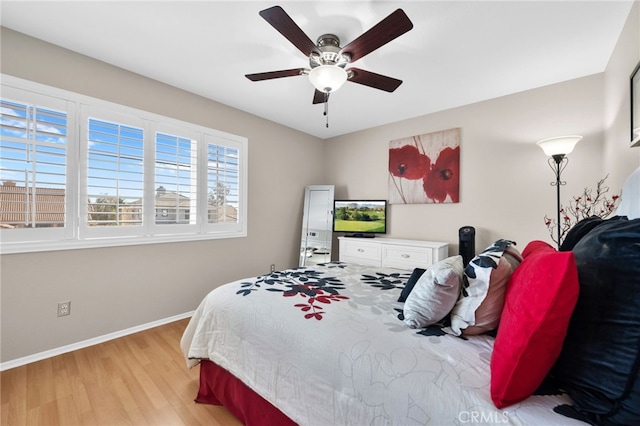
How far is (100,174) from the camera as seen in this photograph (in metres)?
2.46

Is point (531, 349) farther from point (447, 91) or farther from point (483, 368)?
point (447, 91)

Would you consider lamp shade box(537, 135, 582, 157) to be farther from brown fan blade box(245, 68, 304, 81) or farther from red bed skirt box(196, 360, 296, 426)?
red bed skirt box(196, 360, 296, 426)

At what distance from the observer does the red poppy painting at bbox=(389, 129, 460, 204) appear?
3377mm

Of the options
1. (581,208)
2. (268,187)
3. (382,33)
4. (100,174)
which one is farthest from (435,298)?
(268,187)

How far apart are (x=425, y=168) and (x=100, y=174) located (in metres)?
3.69

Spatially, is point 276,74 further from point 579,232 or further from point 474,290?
point 579,232

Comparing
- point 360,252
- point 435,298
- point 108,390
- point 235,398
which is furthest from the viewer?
point 360,252

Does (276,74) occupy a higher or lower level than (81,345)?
higher

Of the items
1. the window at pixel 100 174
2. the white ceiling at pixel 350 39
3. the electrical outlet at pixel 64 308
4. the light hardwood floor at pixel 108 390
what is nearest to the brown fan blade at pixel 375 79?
the white ceiling at pixel 350 39

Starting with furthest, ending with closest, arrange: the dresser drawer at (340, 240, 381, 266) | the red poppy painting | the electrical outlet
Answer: the dresser drawer at (340, 240, 381, 266)
the red poppy painting
the electrical outlet

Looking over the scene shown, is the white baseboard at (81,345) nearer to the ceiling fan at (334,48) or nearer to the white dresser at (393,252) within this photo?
the white dresser at (393,252)

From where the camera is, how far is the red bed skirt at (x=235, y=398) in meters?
1.32

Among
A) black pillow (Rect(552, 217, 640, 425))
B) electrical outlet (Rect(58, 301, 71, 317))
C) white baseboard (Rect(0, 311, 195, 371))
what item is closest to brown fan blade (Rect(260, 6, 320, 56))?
black pillow (Rect(552, 217, 640, 425))

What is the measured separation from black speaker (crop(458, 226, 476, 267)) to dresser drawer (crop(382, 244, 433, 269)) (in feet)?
1.23
